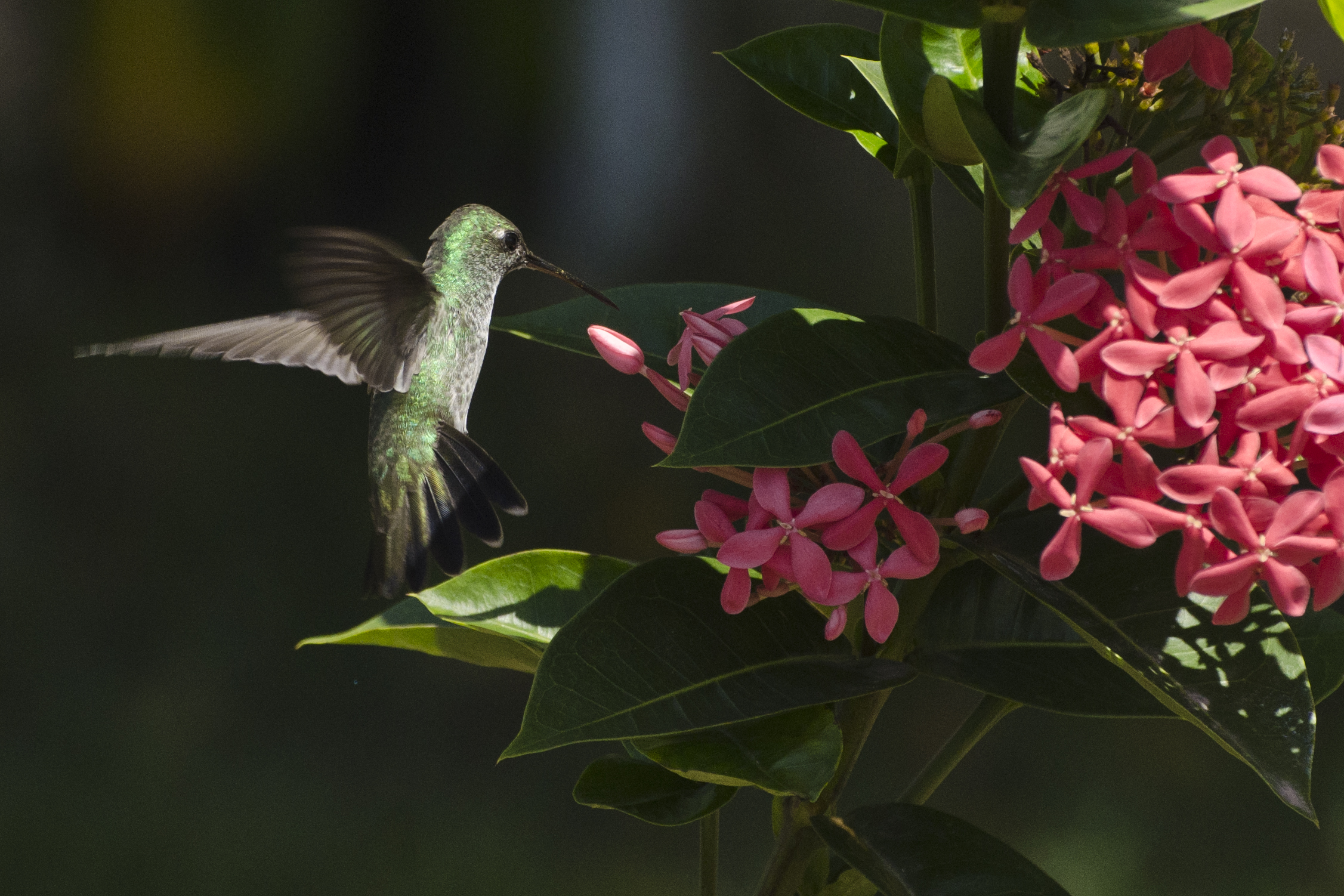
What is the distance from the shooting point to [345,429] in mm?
2533

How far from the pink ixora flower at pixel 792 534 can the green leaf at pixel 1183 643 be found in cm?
8

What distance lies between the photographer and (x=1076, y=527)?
15.0 inches

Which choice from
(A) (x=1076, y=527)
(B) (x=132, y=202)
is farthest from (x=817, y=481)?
(B) (x=132, y=202)

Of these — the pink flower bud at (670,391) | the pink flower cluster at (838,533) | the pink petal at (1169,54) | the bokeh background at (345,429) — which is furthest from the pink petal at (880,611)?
the bokeh background at (345,429)

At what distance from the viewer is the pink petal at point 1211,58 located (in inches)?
16.3

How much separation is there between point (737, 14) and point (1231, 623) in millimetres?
2269

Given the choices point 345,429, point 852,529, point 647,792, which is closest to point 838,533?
point 852,529

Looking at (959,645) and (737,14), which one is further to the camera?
(737,14)

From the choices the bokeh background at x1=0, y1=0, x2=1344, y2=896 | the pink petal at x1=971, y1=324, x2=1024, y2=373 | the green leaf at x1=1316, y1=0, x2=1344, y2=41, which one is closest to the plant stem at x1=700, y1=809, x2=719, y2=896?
the pink petal at x1=971, y1=324, x2=1024, y2=373

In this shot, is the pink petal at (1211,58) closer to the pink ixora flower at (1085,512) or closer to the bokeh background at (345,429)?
the pink ixora flower at (1085,512)

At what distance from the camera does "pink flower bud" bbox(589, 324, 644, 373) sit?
0.47 meters

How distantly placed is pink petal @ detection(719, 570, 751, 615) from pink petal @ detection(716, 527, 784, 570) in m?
0.02

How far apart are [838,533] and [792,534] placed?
0.7 inches

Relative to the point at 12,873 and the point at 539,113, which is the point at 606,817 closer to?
the point at 12,873
